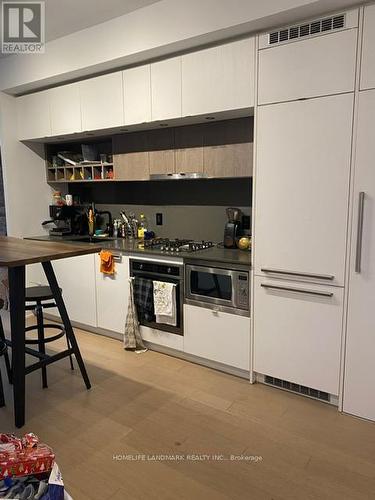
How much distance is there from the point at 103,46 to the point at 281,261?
2.30m

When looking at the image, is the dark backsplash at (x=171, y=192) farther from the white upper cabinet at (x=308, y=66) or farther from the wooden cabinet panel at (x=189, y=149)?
the white upper cabinet at (x=308, y=66)

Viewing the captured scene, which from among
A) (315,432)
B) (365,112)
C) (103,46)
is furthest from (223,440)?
(103,46)

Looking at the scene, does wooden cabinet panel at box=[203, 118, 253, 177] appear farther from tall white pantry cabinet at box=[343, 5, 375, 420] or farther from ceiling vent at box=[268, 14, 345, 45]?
tall white pantry cabinet at box=[343, 5, 375, 420]

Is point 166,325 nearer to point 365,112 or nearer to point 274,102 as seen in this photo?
point 274,102

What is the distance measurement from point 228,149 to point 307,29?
1.03 meters

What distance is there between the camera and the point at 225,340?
9.18 feet

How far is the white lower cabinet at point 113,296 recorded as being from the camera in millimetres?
3338

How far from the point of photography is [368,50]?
6.66 feet

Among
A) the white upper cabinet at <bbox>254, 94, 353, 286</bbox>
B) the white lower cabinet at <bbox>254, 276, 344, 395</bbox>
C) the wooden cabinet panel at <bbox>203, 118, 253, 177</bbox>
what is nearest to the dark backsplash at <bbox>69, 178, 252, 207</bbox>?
the wooden cabinet panel at <bbox>203, 118, 253, 177</bbox>

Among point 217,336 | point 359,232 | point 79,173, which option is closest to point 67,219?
point 79,173

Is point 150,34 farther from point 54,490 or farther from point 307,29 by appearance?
point 54,490

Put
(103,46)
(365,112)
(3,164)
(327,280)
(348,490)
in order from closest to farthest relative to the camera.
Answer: (348,490) < (365,112) < (327,280) < (103,46) < (3,164)

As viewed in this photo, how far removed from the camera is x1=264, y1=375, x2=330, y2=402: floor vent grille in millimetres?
2472

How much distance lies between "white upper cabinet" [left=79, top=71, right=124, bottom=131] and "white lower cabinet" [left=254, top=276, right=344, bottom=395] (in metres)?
1.93
